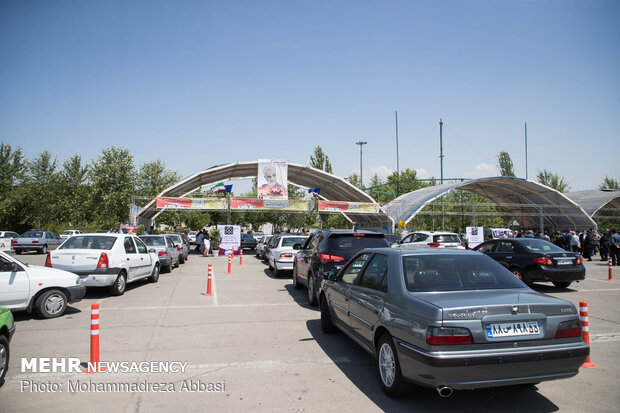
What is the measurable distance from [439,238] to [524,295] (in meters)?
13.9

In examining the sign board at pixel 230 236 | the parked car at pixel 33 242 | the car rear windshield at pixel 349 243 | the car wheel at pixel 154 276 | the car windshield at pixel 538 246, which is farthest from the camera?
the parked car at pixel 33 242

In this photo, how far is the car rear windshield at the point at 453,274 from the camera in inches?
173

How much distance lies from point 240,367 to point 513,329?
3315 mm

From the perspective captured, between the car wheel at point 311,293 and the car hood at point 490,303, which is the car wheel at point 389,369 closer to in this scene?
the car hood at point 490,303

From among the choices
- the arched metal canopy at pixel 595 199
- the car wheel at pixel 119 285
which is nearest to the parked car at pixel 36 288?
the car wheel at pixel 119 285

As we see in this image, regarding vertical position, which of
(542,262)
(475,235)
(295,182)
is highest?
(295,182)

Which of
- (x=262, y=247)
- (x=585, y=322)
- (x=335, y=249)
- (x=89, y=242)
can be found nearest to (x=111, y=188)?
(x=262, y=247)

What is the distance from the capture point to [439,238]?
1761cm

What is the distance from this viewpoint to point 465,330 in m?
3.70

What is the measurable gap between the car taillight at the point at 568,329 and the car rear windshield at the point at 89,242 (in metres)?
10.1

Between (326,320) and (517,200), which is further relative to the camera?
(517,200)

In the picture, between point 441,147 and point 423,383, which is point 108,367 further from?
point 441,147

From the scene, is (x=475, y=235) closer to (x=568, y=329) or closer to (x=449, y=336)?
(x=568, y=329)

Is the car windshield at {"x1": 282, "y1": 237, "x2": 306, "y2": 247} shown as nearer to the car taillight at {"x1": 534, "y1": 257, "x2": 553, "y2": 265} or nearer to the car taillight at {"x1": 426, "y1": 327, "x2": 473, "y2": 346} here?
the car taillight at {"x1": 534, "y1": 257, "x2": 553, "y2": 265}
